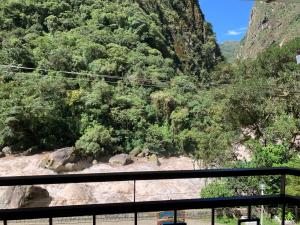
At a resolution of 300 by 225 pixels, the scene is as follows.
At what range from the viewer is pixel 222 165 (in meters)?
11.7

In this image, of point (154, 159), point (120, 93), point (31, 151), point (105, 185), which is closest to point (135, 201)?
point (105, 185)

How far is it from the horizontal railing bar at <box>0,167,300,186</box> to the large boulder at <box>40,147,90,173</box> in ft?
48.0

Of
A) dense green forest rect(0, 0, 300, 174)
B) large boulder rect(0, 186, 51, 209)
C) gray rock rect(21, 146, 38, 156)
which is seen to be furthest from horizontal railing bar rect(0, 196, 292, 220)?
gray rock rect(21, 146, 38, 156)

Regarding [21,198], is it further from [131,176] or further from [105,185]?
[131,176]

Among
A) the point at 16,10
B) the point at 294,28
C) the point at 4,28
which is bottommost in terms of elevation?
the point at 4,28

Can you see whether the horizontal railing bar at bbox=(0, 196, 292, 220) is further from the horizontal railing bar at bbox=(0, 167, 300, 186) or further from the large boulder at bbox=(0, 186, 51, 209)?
the large boulder at bbox=(0, 186, 51, 209)

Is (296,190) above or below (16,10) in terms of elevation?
below

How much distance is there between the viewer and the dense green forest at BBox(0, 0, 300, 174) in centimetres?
1234

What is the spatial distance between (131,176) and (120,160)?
51.6 ft

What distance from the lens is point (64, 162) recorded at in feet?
50.6

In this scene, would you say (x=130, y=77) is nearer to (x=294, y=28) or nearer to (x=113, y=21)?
(x=113, y=21)

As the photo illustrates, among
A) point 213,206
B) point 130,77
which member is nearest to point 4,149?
point 130,77

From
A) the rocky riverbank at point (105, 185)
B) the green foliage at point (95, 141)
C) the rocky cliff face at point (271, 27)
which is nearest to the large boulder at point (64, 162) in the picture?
the rocky riverbank at point (105, 185)

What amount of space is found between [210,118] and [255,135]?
7.87 metres
